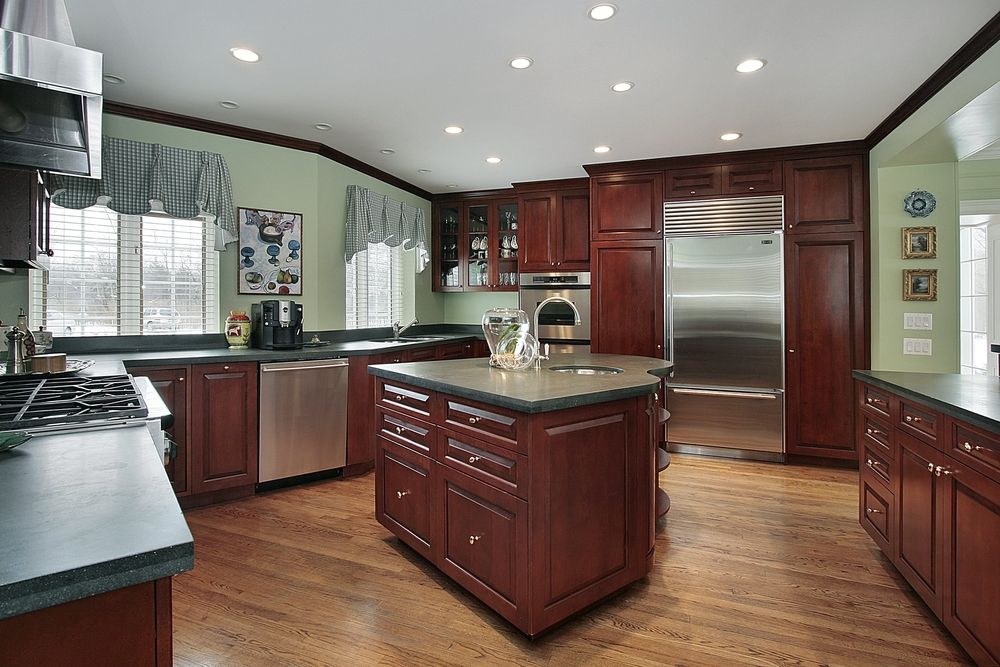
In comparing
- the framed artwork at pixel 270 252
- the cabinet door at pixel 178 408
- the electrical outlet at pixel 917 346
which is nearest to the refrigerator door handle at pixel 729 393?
the electrical outlet at pixel 917 346

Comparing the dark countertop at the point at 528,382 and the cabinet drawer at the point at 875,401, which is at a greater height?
the dark countertop at the point at 528,382

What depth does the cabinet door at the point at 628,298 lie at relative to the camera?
4648 millimetres

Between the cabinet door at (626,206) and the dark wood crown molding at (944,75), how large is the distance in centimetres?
160

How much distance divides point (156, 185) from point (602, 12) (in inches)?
114

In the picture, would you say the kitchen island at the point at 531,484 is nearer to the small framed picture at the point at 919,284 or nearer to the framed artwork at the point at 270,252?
the framed artwork at the point at 270,252

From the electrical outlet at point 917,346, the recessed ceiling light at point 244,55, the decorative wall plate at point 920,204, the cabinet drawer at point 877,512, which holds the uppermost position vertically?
the recessed ceiling light at point 244,55

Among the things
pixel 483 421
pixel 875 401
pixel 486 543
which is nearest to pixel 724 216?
pixel 875 401

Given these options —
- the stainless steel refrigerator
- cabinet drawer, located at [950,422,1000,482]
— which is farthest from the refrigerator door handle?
cabinet drawer, located at [950,422,1000,482]

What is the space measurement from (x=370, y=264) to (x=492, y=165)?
1482 millimetres

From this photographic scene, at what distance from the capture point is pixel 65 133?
5.11 feet

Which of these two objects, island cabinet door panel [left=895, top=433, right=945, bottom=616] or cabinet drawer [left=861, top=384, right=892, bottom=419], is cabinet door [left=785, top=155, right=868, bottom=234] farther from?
island cabinet door panel [left=895, top=433, right=945, bottom=616]

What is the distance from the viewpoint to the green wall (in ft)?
12.0

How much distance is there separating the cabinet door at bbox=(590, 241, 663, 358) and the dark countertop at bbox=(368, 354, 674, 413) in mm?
1748

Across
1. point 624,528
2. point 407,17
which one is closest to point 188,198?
point 407,17
